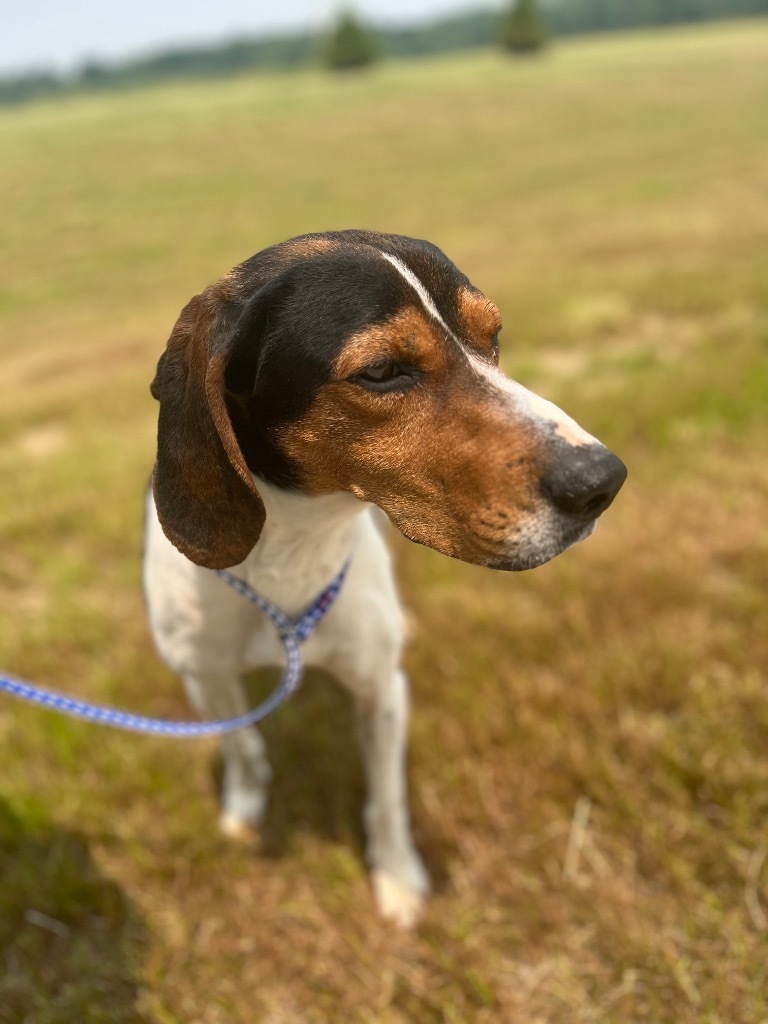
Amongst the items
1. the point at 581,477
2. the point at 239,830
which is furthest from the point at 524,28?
the point at 581,477

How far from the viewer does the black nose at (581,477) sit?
1.91m

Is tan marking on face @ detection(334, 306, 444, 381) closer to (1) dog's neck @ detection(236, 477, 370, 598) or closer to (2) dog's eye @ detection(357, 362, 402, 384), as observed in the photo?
(2) dog's eye @ detection(357, 362, 402, 384)

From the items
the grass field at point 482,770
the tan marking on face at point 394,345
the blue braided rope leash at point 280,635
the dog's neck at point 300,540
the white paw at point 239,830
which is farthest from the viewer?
the white paw at point 239,830

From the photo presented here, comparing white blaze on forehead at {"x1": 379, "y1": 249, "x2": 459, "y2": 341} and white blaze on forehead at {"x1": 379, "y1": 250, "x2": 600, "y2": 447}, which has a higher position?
white blaze on forehead at {"x1": 379, "y1": 249, "x2": 459, "y2": 341}

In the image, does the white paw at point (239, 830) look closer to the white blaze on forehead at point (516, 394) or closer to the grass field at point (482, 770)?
the grass field at point (482, 770)

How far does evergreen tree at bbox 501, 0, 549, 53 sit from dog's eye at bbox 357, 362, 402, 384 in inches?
3176

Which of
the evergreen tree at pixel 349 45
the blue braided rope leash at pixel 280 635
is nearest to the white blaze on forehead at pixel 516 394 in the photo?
the blue braided rope leash at pixel 280 635

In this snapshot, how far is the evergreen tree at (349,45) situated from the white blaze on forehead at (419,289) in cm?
8273

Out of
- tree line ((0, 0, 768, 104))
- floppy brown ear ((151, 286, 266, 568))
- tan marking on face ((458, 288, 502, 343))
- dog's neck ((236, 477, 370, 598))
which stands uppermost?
tan marking on face ((458, 288, 502, 343))

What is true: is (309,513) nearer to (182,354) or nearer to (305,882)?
(182,354)

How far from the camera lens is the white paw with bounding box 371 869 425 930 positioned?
3133 mm

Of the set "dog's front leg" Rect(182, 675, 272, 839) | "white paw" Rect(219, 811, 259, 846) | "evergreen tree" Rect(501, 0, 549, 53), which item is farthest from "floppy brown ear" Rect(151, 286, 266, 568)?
"evergreen tree" Rect(501, 0, 549, 53)

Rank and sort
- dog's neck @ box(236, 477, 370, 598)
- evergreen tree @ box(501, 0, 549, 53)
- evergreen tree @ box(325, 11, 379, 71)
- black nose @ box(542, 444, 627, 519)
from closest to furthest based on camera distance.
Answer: black nose @ box(542, 444, 627, 519) < dog's neck @ box(236, 477, 370, 598) < evergreen tree @ box(501, 0, 549, 53) < evergreen tree @ box(325, 11, 379, 71)

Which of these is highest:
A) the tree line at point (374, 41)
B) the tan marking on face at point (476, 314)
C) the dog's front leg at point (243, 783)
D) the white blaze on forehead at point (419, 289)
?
the white blaze on forehead at point (419, 289)
